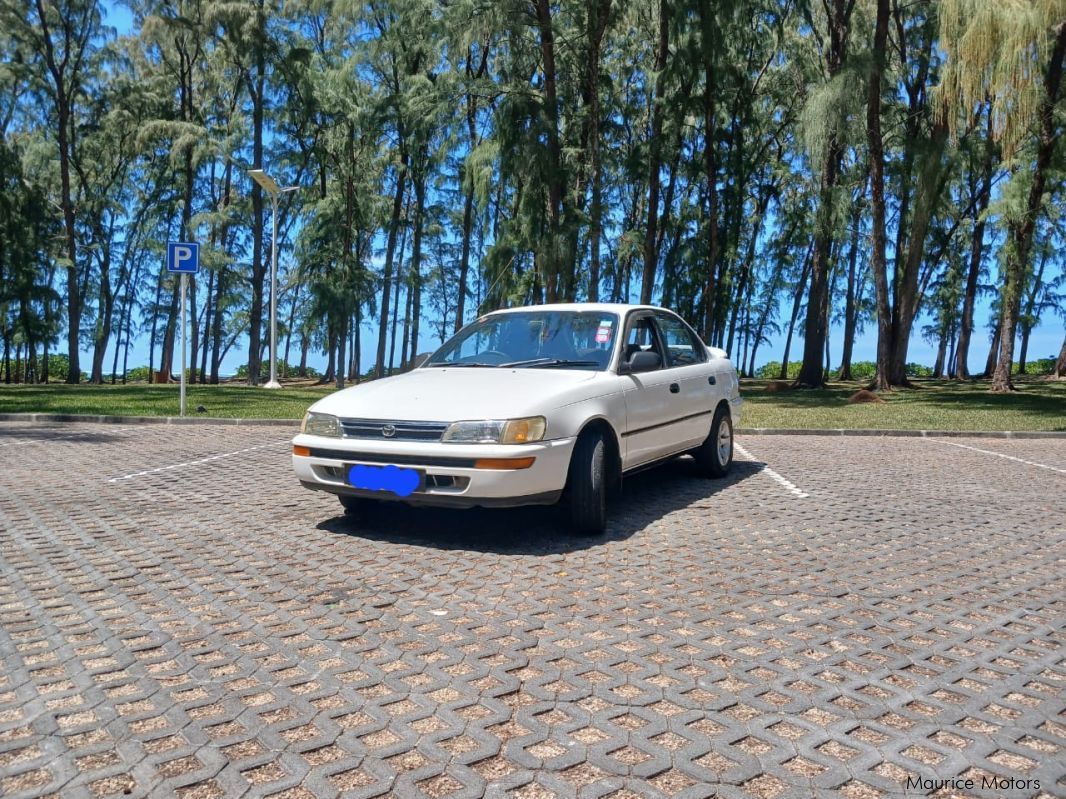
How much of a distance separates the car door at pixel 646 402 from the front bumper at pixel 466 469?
38.2 inches

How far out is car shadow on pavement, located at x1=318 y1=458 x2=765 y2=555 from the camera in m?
5.52

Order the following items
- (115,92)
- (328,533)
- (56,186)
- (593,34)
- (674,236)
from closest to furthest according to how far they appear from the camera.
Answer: (328,533) → (593,34) → (674,236) → (115,92) → (56,186)

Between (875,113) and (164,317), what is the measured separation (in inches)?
1598

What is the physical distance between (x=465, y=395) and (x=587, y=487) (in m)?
1.04

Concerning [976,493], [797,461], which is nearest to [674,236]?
[797,461]

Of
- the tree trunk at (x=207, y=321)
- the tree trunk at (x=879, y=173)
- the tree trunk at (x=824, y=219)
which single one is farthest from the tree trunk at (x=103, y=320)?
the tree trunk at (x=879, y=173)

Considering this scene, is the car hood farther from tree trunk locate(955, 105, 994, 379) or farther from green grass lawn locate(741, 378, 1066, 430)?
tree trunk locate(955, 105, 994, 379)

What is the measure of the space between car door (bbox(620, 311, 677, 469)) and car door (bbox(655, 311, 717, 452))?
7 centimetres

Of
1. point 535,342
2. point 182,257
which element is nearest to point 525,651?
point 535,342

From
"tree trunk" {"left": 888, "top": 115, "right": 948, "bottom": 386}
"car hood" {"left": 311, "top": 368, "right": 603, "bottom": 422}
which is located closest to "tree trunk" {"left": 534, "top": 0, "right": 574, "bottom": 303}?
"tree trunk" {"left": 888, "top": 115, "right": 948, "bottom": 386}

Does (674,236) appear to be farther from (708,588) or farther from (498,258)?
(708,588)

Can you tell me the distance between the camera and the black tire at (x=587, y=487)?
222 inches

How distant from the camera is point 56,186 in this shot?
37688 millimetres

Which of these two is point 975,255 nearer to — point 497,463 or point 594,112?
point 594,112
